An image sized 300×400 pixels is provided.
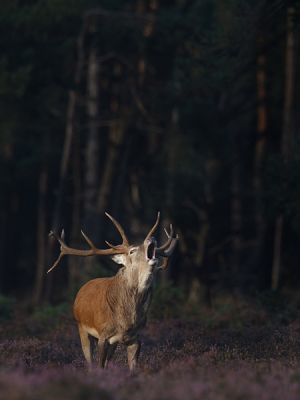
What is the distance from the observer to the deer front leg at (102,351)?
7.71 m

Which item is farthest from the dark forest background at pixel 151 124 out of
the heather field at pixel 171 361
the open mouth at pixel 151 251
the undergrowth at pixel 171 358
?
the open mouth at pixel 151 251

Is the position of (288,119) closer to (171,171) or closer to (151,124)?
(151,124)

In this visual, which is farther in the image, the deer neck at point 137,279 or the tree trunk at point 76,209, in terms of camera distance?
the tree trunk at point 76,209

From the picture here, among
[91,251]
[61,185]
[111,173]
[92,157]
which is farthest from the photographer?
[111,173]

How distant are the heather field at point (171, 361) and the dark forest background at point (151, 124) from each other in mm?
4209

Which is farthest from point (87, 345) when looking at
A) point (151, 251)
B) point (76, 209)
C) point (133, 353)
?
point (76, 209)

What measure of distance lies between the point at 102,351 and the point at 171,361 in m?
1.01

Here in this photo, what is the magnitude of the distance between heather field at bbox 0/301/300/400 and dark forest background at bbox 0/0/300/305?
4.21 meters

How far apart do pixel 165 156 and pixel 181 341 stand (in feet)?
56.2

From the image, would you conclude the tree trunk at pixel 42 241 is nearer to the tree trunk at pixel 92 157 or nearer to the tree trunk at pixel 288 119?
the tree trunk at pixel 92 157

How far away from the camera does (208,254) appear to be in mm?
20641

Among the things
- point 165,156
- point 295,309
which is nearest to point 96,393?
point 295,309

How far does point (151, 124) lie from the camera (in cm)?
2384

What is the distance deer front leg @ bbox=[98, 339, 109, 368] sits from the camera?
7711 mm
